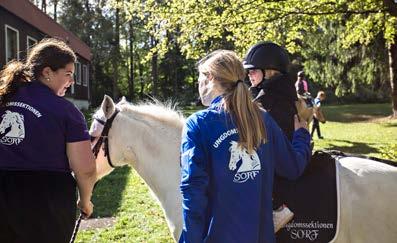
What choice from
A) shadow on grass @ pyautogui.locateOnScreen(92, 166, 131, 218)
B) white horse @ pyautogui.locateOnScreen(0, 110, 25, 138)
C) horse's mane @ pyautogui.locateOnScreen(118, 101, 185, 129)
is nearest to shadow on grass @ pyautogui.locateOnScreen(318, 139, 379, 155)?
shadow on grass @ pyautogui.locateOnScreen(92, 166, 131, 218)

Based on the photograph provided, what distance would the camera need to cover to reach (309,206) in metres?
3.46

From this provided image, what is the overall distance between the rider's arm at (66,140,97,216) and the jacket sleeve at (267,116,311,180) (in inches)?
46.0

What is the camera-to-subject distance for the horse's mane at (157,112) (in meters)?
4.06

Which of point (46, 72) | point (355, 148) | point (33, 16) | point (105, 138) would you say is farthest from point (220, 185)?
point (33, 16)

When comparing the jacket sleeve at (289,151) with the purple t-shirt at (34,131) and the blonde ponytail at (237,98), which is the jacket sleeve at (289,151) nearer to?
the blonde ponytail at (237,98)

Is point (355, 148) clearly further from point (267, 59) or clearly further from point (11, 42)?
point (11, 42)

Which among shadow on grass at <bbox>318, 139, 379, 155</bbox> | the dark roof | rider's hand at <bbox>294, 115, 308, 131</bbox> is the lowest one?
shadow on grass at <bbox>318, 139, 379, 155</bbox>

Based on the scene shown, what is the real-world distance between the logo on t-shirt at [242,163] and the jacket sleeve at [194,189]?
0.15 m

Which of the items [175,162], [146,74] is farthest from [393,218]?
[146,74]

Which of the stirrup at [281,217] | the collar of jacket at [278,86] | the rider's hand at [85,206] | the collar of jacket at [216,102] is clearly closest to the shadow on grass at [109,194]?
the rider's hand at [85,206]

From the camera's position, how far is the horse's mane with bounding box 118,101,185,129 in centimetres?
406

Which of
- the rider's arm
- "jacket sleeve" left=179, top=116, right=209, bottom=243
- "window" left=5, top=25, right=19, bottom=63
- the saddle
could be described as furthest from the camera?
"window" left=5, top=25, right=19, bottom=63

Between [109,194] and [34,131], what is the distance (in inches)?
282

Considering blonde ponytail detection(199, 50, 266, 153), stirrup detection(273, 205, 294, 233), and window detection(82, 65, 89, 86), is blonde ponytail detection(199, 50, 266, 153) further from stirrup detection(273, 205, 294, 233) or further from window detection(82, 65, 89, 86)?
window detection(82, 65, 89, 86)
